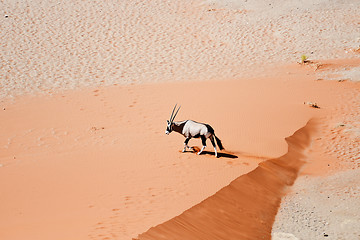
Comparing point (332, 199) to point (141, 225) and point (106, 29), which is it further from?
point (106, 29)

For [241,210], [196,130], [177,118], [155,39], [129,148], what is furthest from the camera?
[155,39]

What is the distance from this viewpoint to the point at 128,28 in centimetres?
2495

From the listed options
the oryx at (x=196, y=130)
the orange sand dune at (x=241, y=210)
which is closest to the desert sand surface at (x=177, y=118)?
the orange sand dune at (x=241, y=210)

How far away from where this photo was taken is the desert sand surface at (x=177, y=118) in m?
9.12

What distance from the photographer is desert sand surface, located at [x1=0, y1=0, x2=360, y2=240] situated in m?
9.12

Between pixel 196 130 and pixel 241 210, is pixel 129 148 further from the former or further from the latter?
pixel 241 210

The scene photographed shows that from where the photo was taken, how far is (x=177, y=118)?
1480cm

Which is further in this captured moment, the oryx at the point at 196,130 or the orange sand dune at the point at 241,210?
the oryx at the point at 196,130

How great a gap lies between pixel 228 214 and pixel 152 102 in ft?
26.9

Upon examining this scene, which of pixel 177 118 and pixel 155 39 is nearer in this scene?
pixel 177 118

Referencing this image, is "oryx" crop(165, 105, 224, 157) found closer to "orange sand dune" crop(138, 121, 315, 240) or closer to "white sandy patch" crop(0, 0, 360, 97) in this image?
"orange sand dune" crop(138, 121, 315, 240)

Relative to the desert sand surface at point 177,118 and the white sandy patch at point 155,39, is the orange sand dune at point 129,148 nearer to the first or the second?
the desert sand surface at point 177,118

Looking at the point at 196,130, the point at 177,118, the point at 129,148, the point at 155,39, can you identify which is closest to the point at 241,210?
the point at 196,130

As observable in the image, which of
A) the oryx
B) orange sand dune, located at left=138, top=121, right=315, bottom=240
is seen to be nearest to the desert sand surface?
orange sand dune, located at left=138, top=121, right=315, bottom=240
